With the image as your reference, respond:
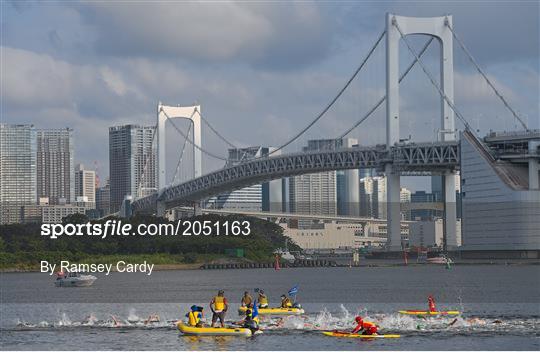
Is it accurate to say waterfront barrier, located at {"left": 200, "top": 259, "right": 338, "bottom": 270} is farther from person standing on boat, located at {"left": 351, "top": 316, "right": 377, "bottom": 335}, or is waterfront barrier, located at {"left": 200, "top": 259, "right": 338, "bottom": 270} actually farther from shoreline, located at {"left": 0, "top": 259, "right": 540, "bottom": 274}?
person standing on boat, located at {"left": 351, "top": 316, "right": 377, "bottom": 335}

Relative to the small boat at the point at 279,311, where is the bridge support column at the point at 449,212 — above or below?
above

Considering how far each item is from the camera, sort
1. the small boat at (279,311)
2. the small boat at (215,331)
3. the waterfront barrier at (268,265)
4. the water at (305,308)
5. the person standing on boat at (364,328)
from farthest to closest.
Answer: the waterfront barrier at (268,265)
the small boat at (279,311)
the small boat at (215,331)
the person standing on boat at (364,328)
the water at (305,308)

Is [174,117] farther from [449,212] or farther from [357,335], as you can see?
[357,335]

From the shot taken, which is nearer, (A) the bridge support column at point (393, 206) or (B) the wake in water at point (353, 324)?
(B) the wake in water at point (353, 324)

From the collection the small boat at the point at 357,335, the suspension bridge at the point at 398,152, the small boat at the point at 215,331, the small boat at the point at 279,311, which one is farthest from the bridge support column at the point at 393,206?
the small boat at the point at 215,331

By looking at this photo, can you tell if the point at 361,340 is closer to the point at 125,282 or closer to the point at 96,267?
the point at 125,282

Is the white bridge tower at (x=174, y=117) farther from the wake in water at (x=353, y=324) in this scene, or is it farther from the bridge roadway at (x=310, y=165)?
the wake in water at (x=353, y=324)
